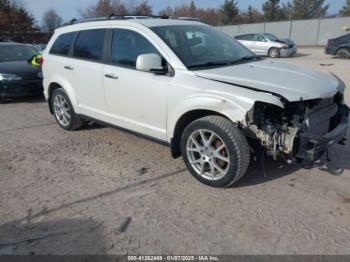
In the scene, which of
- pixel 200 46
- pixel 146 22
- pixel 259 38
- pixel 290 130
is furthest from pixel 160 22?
pixel 259 38

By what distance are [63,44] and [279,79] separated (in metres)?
3.81

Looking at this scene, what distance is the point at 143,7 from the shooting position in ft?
172

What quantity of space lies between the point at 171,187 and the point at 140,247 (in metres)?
1.14

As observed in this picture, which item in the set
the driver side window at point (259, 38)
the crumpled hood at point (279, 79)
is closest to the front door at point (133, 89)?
the crumpled hood at point (279, 79)

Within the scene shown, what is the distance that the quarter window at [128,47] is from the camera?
15.2ft

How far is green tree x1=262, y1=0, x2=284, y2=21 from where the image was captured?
181ft

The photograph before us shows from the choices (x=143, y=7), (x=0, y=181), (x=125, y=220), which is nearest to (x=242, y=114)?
(x=125, y=220)

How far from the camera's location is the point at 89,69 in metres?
5.38

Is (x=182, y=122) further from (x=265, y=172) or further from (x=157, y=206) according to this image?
(x=265, y=172)

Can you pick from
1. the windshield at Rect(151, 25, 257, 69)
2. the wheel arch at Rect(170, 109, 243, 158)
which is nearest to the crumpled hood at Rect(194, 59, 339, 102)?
the windshield at Rect(151, 25, 257, 69)

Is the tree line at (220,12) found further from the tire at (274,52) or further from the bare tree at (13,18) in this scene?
the tire at (274,52)

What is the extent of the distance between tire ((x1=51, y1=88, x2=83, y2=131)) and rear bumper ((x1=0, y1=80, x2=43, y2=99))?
2.85m

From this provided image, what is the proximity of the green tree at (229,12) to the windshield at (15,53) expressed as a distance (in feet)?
158

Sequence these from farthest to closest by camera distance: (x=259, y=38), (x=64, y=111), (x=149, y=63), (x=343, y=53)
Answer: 1. (x=259, y=38)
2. (x=343, y=53)
3. (x=64, y=111)
4. (x=149, y=63)
